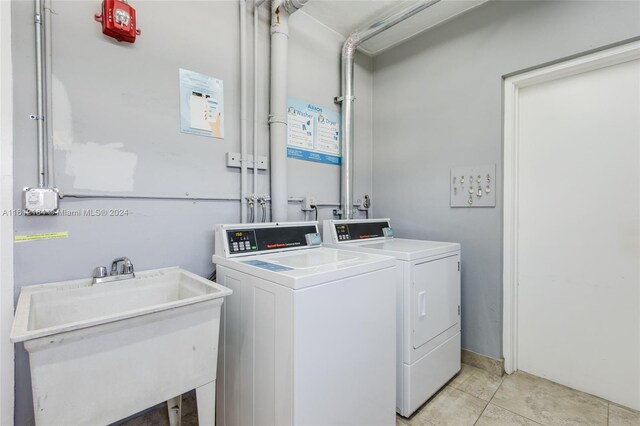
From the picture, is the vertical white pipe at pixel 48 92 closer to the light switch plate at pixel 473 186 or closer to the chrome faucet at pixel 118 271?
the chrome faucet at pixel 118 271

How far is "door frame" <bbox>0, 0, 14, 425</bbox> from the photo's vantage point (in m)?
1.17

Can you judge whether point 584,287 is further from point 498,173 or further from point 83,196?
point 83,196

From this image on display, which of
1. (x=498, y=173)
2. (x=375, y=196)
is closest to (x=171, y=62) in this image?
(x=375, y=196)

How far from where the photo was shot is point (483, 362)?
2.08 meters

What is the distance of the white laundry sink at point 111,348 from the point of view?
0.85m

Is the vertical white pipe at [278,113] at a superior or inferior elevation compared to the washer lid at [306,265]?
superior

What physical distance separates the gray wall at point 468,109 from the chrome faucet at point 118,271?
79.2 inches

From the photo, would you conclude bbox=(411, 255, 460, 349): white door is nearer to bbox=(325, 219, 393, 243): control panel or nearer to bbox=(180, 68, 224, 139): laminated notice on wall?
bbox=(325, 219, 393, 243): control panel

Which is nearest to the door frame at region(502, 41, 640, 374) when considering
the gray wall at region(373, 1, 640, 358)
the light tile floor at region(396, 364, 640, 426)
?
the gray wall at region(373, 1, 640, 358)

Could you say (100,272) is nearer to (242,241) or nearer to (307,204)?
(242,241)

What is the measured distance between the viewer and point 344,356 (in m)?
1.22

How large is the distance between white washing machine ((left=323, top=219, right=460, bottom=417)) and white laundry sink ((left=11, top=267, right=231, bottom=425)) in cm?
96

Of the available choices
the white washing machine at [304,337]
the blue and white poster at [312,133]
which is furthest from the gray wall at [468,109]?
the white washing machine at [304,337]

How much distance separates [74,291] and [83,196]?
434 millimetres
